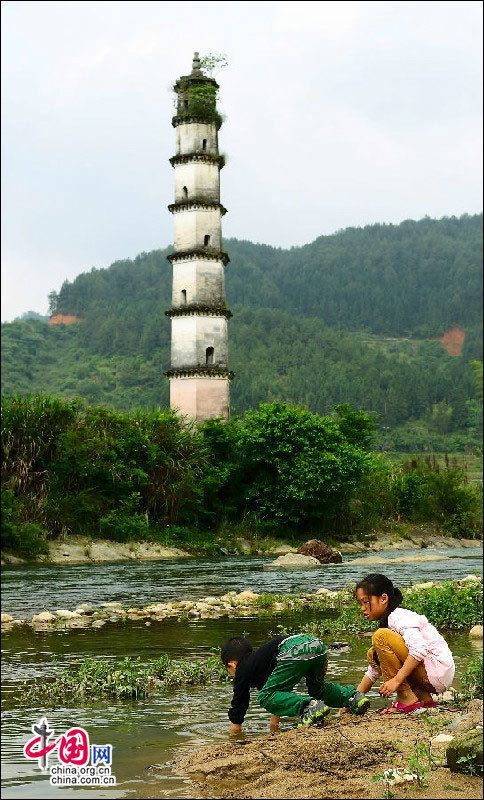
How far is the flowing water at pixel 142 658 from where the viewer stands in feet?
19.4

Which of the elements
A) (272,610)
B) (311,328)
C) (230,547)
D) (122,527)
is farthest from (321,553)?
(311,328)

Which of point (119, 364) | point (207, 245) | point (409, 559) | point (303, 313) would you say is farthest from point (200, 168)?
point (303, 313)

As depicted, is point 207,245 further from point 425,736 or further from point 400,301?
point 400,301

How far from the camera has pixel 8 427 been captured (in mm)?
32219

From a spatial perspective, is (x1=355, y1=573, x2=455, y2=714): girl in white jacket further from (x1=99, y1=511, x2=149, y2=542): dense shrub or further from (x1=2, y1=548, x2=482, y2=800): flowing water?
(x1=99, y1=511, x2=149, y2=542): dense shrub

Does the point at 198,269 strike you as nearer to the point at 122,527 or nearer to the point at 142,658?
the point at 122,527

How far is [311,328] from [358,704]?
313ft

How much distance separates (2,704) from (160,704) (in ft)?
4.20

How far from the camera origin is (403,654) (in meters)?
6.61

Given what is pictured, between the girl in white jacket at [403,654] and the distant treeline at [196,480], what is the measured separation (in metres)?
22.7

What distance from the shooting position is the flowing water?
591cm

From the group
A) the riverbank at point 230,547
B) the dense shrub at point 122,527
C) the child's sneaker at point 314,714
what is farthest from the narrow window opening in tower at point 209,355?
the child's sneaker at point 314,714

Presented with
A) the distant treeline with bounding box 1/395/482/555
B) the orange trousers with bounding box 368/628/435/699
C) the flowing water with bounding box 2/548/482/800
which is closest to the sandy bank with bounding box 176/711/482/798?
the flowing water with bounding box 2/548/482/800

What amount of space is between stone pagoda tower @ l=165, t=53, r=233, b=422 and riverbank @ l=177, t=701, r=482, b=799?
35537 mm
